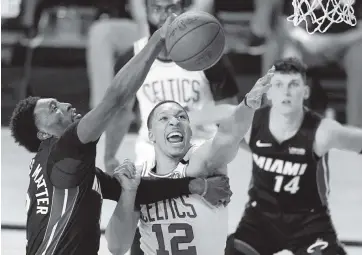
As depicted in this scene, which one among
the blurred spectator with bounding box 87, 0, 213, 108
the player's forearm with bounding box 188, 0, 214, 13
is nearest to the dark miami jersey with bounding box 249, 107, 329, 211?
the player's forearm with bounding box 188, 0, 214, 13

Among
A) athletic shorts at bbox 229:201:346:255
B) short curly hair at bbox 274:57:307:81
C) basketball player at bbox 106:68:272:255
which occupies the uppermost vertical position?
short curly hair at bbox 274:57:307:81

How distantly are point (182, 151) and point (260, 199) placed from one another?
1.15m

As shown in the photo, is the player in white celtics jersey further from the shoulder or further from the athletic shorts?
the athletic shorts

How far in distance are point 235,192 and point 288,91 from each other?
2.28 m

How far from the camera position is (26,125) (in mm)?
4195

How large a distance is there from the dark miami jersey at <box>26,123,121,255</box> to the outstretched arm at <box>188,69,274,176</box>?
523mm

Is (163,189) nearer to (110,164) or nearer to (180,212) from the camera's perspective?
(180,212)

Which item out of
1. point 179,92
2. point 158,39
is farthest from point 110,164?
point 158,39

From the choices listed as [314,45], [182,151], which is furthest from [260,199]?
[314,45]

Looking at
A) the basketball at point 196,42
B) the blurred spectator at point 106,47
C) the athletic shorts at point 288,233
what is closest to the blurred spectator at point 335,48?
the blurred spectator at point 106,47

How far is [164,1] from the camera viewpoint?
5.19 metres

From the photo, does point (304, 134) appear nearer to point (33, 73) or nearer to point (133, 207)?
point (133, 207)

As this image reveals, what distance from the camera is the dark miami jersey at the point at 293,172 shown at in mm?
5090

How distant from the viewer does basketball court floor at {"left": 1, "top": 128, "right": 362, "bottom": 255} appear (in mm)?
6204
